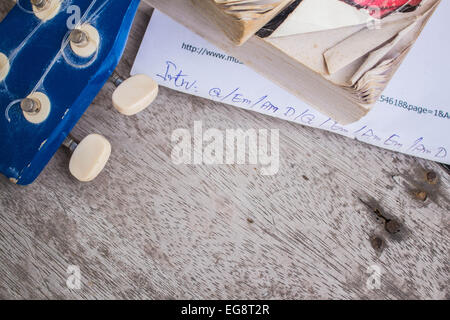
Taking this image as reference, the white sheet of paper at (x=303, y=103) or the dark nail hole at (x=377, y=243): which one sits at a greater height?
the white sheet of paper at (x=303, y=103)

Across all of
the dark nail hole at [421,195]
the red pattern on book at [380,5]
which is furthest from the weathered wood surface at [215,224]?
the red pattern on book at [380,5]

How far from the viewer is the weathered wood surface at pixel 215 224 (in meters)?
0.38

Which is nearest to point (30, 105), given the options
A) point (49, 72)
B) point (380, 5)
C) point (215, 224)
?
point (49, 72)

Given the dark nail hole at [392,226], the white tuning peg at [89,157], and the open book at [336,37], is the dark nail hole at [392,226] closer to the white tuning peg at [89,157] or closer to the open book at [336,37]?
the open book at [336,37]

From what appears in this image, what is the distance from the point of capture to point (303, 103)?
0.40 metres

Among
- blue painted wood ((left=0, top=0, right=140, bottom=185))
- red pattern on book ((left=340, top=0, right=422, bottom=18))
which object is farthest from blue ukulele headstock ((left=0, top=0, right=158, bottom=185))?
red pattern on book ((left=340, top=0, right=422, bottom=18))

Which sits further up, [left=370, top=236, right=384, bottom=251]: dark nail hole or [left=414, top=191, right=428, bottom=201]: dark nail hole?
[left=414, top=191, right=428, bottom=201]: dark nail hole

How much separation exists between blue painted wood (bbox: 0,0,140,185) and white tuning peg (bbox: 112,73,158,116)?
0.8 inches

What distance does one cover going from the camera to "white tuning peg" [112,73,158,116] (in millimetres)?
356

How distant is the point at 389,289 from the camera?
1.27 feet

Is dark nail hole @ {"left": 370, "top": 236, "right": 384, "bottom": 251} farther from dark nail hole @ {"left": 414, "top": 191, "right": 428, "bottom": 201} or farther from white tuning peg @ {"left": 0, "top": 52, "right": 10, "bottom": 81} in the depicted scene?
white tuning peg @ {"left": 0, "top": 52, "right": 10, "bottom": 81}

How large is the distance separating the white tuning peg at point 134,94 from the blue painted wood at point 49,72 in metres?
0.02

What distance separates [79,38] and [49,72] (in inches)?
1.8

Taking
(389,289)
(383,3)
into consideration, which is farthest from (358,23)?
(389,289)
